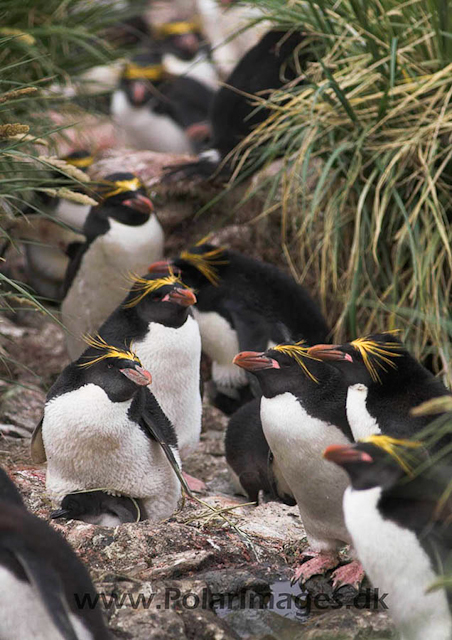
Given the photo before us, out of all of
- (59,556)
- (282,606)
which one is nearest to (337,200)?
(282,606)

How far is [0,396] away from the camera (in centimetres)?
439

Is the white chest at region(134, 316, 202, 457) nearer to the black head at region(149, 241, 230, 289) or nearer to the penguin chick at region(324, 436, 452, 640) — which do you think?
the black head at region(149, 241, 230, 289)

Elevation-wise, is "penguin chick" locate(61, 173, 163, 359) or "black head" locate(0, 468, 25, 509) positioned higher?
"black head" locate(0, 468, 25, 509)

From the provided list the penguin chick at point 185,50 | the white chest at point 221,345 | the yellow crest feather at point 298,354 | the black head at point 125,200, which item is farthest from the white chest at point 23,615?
the penguin chick at point 185,50

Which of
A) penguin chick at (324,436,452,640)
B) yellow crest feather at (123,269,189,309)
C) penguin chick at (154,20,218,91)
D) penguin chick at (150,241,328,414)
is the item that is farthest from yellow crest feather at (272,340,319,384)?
penguin chick at (154,20,218,91)

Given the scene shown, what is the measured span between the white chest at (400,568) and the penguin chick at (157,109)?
5712mm

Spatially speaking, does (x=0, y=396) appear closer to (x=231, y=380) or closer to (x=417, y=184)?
(x=231, y=380)

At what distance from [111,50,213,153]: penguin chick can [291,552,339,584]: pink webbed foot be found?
5.08 metres

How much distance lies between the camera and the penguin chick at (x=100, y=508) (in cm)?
338

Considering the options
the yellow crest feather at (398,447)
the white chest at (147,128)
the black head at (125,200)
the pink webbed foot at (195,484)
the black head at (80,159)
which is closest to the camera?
the yellow crest feather at (398,447)

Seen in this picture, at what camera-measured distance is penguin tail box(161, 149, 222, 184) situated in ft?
18.2

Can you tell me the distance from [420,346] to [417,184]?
719mm

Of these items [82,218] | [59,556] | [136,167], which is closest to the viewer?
[59,556]

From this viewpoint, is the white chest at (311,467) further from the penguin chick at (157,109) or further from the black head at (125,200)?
the penguin chick at (157,109)
